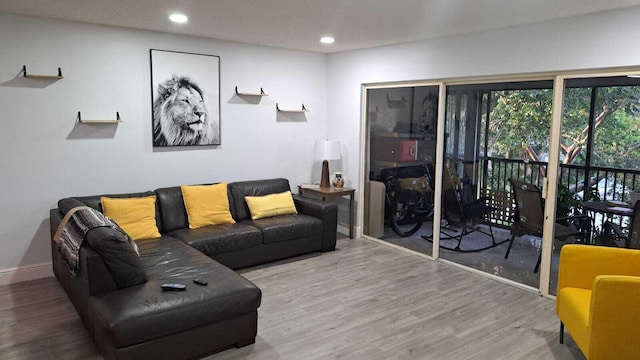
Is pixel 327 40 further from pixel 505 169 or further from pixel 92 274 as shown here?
pixel 92 274

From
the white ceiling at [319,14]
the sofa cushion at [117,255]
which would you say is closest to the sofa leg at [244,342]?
the sofa cushion at [117,255]

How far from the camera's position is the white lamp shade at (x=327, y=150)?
18.8 feet

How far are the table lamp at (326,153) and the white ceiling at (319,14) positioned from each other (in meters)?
1.43

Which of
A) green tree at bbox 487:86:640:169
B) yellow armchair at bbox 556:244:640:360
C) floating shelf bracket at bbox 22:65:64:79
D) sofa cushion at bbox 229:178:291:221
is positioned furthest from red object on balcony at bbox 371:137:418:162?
floating shelf bracket at bbox 22:65:64:79

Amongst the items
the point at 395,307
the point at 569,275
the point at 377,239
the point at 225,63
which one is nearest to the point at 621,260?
the point at 569,275

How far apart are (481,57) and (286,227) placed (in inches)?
99.8

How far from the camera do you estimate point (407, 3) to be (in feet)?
10.9

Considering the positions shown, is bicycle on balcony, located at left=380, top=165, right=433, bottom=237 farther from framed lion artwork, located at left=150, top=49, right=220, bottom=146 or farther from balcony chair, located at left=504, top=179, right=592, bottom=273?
framed lion artwork, located at left=150, top=49, right=220, bottom=146

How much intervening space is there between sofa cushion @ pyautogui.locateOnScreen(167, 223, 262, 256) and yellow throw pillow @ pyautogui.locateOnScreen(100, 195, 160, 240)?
26 centimetres

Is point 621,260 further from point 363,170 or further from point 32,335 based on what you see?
point 32,335

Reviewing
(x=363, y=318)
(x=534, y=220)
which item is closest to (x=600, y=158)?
(x=534, y=220)

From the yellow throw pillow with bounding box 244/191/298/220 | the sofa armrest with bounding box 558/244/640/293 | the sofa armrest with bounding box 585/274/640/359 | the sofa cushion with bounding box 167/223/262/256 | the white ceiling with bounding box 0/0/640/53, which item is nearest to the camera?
the sofa armrest with bounding box 585/274/640/359

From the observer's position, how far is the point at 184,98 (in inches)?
195

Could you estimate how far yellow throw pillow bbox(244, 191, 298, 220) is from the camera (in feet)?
16.7
